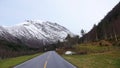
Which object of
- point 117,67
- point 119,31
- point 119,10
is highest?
point 119,10

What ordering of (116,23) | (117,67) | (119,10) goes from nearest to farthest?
(117,67), (116,23), (119,10)

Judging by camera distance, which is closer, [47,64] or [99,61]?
[47,64]

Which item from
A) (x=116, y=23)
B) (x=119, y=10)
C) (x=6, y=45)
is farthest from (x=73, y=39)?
(x=116, y=23)

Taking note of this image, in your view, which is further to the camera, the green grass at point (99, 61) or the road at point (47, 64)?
the road at point (47, 64)

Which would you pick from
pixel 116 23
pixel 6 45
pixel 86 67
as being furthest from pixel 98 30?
pixel 86 67

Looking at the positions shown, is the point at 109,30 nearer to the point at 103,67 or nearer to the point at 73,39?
the point at 73,39

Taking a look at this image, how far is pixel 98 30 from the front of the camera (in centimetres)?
13875

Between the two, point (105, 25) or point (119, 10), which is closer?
point (105, 25)

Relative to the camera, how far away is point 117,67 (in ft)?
82.5

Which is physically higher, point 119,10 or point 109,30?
point 119,10

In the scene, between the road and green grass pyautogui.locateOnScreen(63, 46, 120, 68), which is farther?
the road

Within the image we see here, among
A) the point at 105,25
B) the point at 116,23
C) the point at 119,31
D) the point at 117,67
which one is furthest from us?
the point at 105,25

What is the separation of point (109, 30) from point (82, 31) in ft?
256

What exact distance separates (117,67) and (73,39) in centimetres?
16705
